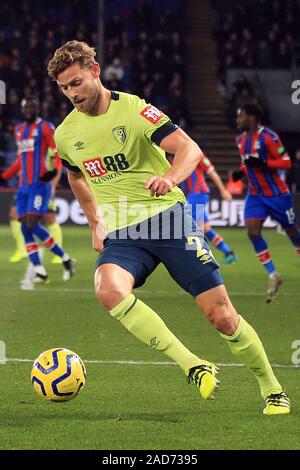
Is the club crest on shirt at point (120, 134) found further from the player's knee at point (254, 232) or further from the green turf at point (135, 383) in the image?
the player's knee at point (254, 232)

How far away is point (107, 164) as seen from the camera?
5734 mm

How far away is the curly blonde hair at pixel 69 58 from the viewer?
5.49m

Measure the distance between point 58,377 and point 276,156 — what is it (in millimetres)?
6144

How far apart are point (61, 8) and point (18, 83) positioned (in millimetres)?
4800

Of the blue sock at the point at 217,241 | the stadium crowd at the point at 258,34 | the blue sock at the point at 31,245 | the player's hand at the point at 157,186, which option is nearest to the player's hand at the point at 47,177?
the blue sock at the point at 31,245

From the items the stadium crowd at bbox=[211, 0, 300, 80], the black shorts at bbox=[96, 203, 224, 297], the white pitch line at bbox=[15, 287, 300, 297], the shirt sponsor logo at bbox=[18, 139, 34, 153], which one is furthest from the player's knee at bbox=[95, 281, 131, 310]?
the stadium crowd at bbox=[211, 0, 300, 80]

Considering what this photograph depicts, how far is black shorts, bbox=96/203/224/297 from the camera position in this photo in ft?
18.4

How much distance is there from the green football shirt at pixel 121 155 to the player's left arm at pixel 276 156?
18.3ft

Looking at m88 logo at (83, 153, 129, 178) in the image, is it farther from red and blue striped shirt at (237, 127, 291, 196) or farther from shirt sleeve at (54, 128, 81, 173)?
red and blue striped shirt at (237, 127, 291, 196)

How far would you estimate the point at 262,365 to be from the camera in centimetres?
570
